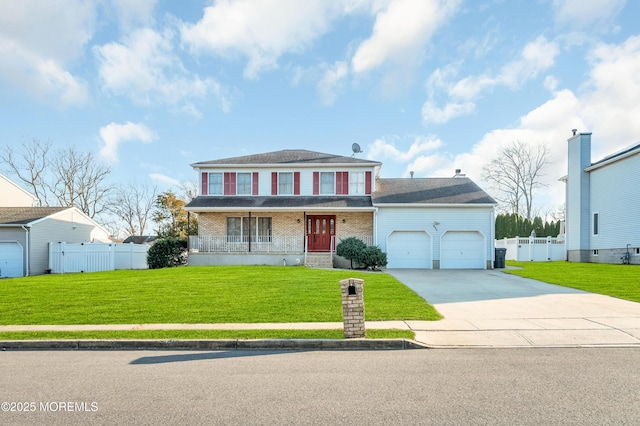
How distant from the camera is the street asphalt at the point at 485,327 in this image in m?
7.09

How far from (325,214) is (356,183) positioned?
273 centimetres

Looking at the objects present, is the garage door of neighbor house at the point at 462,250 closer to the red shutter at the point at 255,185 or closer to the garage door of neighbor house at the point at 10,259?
the red shutter at the point at 255,185

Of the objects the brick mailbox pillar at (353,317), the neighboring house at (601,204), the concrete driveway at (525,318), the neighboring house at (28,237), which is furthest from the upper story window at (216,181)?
the neighboring house at (601,204)

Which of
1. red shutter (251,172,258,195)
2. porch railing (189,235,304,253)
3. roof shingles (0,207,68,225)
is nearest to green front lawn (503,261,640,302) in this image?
porch railing (189,235,304,253)

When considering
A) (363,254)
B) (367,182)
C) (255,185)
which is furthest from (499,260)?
(255,185)

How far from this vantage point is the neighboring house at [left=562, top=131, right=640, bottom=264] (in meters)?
21.5

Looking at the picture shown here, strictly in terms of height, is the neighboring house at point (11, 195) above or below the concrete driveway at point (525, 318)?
above

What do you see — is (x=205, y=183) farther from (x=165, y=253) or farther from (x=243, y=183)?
(x=165, y=253)

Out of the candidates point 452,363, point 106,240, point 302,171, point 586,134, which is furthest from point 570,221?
point 106,240

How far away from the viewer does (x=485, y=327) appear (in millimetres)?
8180

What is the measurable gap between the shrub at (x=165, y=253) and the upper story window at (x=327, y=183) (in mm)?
8764

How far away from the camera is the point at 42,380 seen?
535 centimetres

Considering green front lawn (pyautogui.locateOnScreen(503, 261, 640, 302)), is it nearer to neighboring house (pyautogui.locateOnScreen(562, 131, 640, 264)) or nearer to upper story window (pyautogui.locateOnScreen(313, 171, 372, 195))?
neighboring house (pyautogui.locateOnScreen(562, 131, 640, 264))

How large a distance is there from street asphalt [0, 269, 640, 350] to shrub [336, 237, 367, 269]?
887 centimetres
